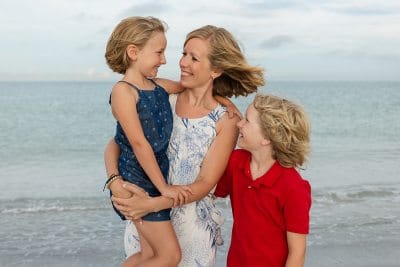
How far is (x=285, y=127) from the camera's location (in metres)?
2.58

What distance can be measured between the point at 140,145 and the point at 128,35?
0.57 m

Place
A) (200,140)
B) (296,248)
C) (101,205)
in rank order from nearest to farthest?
(296,248) → (200,140) → (101,205)

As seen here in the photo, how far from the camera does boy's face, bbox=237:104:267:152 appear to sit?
2.65 m

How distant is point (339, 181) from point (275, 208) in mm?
7812

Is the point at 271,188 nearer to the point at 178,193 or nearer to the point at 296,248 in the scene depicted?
the point at 296,248

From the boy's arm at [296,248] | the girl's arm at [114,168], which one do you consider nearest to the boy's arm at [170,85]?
the girl's arm at [114,168]

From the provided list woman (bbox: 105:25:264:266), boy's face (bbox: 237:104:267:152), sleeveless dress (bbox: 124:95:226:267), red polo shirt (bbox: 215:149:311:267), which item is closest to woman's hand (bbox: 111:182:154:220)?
woman (bbox: 105:25:264:266)

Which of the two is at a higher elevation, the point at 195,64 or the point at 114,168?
the point at 195,64

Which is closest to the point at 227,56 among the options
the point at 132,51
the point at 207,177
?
the point at 132,51

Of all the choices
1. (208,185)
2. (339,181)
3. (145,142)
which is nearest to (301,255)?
A: (208,185)

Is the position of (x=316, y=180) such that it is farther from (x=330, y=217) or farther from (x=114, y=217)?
(x=114, y=217)

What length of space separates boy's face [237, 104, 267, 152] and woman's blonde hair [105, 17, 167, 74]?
0.67 meters

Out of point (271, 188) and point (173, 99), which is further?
point (173, 99)

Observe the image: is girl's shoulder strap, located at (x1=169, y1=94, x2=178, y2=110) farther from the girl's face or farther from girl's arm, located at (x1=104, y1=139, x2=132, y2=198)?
girl's arm, located at (x1=104, y1=139, x2=132, y2=198)
